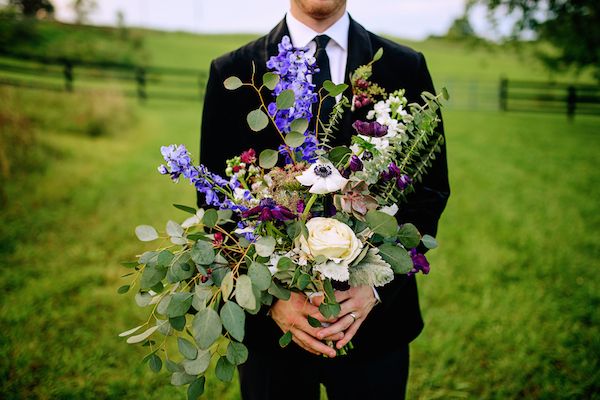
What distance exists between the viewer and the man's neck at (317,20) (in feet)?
4.77

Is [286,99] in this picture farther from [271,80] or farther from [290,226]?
[290,226]

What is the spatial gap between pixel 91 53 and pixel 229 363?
1021 inches

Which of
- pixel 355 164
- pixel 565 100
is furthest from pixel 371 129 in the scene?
pixel 565 100

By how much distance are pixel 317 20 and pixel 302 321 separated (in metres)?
0.99

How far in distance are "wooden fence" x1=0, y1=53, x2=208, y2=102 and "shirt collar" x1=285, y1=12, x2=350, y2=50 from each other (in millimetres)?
14206

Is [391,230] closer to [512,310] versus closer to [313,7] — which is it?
[313,7]

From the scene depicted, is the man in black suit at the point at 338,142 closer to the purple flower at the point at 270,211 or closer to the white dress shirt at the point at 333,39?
the white dress shirt at the point at 333,39

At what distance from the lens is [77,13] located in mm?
30828

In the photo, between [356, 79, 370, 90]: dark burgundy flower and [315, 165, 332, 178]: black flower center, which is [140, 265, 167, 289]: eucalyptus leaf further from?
[356, 79, 370, 90]: dark burgundy flower

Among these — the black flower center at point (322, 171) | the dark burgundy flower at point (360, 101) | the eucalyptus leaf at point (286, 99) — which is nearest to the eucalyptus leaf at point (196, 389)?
the black flower center at point (322, 171)

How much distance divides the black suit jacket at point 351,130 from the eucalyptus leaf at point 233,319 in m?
0.59

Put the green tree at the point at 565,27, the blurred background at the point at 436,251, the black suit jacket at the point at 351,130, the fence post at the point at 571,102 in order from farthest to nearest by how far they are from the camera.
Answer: the fence post at the point at 571,102 < the green tree at the point at 565,27 < the blurred background at the point at 436,251 < the black suit jacket at the point at 351,130

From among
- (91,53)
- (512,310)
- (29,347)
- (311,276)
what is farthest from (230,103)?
(91,53)

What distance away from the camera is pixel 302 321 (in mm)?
1222
